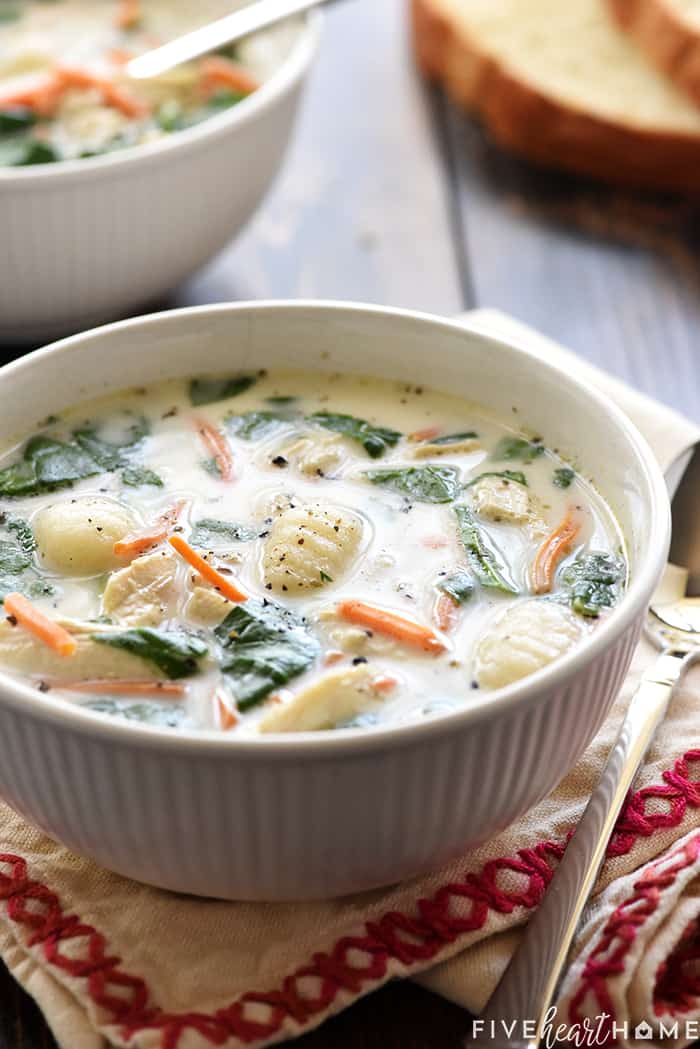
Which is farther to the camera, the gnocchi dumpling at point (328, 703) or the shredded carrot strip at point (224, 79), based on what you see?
the shredded carrot strip at point (224, 79)

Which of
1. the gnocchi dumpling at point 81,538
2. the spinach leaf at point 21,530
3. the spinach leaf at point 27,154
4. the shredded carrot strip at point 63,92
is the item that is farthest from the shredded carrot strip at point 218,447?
the shredded carrot strip at point 63,92

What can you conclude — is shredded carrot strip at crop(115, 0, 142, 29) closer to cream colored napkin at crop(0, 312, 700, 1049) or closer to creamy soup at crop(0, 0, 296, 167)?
creamy soup at crop(0, 0, 296, 167)

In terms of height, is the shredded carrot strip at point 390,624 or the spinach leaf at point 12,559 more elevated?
the shredded carrot strip at point 390,624

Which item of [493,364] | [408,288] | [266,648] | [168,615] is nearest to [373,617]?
[266,648]

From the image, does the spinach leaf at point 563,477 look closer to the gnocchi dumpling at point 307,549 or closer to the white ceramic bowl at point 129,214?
the gnocchi dumpling at point 307,549

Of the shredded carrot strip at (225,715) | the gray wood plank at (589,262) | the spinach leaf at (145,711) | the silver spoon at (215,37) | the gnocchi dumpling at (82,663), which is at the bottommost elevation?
the gray wood plank at (589,262)

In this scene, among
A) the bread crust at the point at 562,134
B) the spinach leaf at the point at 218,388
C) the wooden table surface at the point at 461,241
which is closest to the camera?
the spinach leaf at the point at 218,388

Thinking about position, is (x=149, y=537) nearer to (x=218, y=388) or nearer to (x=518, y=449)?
(x=218, y=388)

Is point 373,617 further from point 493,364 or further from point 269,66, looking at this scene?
point 269,66
